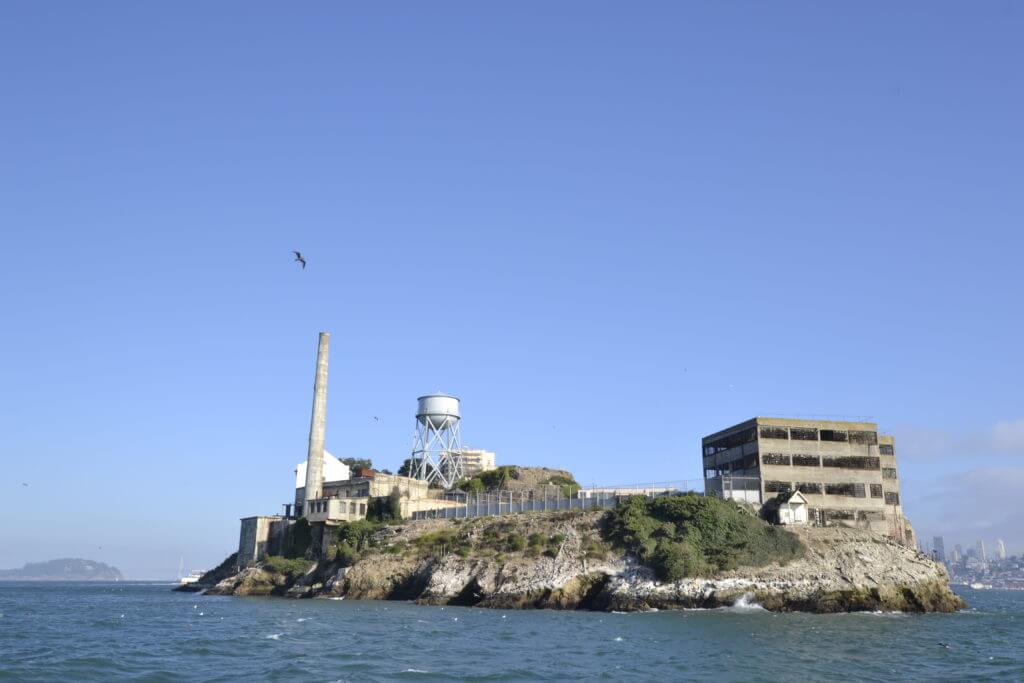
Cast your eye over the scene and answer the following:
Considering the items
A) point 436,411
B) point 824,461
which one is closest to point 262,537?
point 436,411

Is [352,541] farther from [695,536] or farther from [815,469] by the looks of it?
[815,469]

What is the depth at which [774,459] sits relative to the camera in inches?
3435

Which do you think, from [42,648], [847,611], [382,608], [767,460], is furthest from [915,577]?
[42,648]

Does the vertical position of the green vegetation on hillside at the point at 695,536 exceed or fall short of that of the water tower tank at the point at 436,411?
it falls short

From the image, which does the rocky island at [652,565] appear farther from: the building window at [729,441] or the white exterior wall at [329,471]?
the white exterior wall at [329,471]

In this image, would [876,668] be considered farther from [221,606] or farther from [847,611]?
[221,606]

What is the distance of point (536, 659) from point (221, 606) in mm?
48975

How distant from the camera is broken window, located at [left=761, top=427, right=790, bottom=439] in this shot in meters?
87.8

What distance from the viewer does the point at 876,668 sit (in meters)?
36.9

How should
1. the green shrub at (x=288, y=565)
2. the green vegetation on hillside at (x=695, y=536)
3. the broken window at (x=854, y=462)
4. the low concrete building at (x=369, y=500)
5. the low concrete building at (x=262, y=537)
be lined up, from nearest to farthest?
the green vegetation on hillside at (x=695, y=536), the broken window at (x=854, y=462), the green shrub at (x=288, y=565), the low concrete building at (x=369, y=500), the low concrete building at (x=262, y=537)

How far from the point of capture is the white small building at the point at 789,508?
3125 inches

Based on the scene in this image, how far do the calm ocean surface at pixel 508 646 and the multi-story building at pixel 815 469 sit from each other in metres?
19.5

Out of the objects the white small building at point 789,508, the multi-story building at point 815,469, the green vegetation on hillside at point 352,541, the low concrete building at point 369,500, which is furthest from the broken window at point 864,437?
the green vegetation on hillside at point 352,541

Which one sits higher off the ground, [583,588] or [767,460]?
[767,460]
